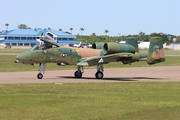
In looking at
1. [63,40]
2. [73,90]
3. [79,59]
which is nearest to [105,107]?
[73,90]

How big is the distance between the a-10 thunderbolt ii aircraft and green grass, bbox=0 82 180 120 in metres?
5.73

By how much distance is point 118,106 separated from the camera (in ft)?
50.9

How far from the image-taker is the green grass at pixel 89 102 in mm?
13555

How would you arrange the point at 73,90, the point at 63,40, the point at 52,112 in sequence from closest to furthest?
the point at 52,112
the point at 73,90
the point at 63,40

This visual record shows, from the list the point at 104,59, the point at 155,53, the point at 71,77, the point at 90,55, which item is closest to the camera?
the point at 104,59

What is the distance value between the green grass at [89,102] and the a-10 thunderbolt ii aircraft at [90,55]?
5.73 m

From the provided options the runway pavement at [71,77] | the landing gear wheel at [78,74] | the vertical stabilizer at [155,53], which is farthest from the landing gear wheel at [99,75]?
the vertical stabilizer at [155,53]

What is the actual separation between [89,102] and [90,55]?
12983mm

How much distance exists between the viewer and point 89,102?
53.8 ft

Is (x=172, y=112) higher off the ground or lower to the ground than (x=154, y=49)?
lower

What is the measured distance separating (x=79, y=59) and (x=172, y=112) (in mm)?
15271

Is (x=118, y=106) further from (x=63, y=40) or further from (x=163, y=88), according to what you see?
(x=63, y=40)

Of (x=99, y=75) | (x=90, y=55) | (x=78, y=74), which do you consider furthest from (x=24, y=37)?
(x=99, y=75)

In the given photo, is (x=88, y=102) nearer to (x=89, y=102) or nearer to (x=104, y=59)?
(x=89, y=102)
